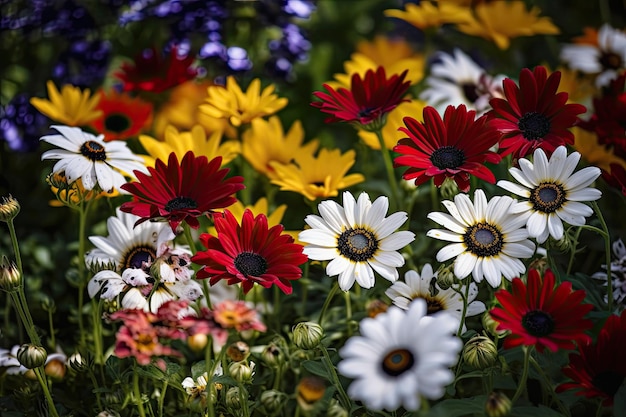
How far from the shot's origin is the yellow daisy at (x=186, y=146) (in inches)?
42.4

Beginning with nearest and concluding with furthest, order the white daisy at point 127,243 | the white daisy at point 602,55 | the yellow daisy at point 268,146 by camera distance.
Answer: the white daisy at point 127,243 → the yellow daisy at point 268,146 → the white daisy at point 602,55

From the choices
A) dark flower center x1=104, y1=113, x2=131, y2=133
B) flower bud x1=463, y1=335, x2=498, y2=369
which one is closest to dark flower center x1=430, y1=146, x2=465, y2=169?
flower bud x1=463, y1=335, x2=498, y2=369

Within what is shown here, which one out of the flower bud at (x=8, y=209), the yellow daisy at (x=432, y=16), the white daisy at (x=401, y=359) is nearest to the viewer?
the white daisy at (x=401, y=359)

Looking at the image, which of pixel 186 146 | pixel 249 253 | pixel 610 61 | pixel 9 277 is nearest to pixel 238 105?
pixel 186 146

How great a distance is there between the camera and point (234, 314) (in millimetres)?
675

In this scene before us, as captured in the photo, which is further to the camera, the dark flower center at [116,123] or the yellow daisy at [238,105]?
the dark flower center at [116,123]

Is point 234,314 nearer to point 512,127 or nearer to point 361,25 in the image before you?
point 512,127

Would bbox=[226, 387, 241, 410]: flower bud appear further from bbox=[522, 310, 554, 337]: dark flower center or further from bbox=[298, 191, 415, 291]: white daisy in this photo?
bbox=[522, 310, 554, 337]: dark flower center

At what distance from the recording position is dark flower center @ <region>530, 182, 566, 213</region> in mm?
831

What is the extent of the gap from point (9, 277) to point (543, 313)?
0.55 m

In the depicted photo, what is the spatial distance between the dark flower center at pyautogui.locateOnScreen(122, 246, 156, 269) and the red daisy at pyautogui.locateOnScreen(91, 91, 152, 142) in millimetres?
306

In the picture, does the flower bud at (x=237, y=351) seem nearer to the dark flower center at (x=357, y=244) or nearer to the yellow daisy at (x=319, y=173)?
the dark flower center at (x=357, y=244)

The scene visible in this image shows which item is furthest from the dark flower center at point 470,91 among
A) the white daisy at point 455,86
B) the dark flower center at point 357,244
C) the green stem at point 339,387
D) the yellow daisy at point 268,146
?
the green stem at point 339,387

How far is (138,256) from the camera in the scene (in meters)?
0.94
